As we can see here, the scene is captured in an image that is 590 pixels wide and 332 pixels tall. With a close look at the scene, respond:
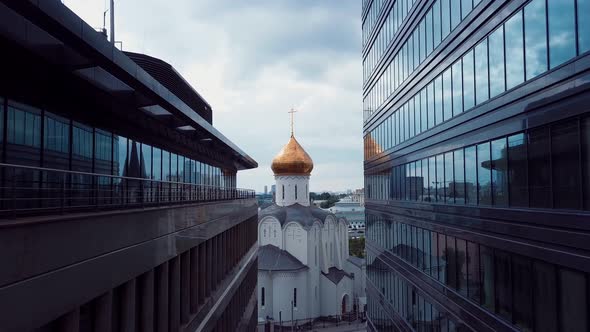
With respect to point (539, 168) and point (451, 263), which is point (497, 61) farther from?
point (451, 263)

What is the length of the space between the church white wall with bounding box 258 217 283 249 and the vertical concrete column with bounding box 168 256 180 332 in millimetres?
44846

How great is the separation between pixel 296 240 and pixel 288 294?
21.8 feet

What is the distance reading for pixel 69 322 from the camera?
6691mm

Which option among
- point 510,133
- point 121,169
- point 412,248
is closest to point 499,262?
point 510,133

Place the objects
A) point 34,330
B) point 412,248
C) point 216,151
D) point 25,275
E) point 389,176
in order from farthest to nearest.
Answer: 1. point 389,176
2. point 216,151
3. point 412,248
4. point 34,330
5. point 25,275

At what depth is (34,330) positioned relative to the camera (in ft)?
19.7

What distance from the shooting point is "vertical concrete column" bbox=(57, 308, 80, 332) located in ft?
21.8

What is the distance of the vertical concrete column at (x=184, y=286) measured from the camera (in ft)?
41.9

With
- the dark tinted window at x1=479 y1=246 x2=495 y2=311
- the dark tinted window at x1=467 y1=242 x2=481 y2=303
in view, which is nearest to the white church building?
the dark tinted window at x1=467 y1=242 x2=481 y2=303

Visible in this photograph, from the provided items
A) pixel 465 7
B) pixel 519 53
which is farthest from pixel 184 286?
pixel 465 7

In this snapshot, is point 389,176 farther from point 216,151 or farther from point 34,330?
point 34,330

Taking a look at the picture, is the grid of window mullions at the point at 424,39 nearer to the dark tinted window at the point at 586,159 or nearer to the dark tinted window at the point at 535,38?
the dark tinted window at the point at 535,38

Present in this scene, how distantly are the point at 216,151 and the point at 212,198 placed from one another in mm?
6119

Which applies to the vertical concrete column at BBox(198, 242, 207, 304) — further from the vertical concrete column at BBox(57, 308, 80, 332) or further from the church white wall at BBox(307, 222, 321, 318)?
the church white wall at BBox(307, 222, 321, 318)
